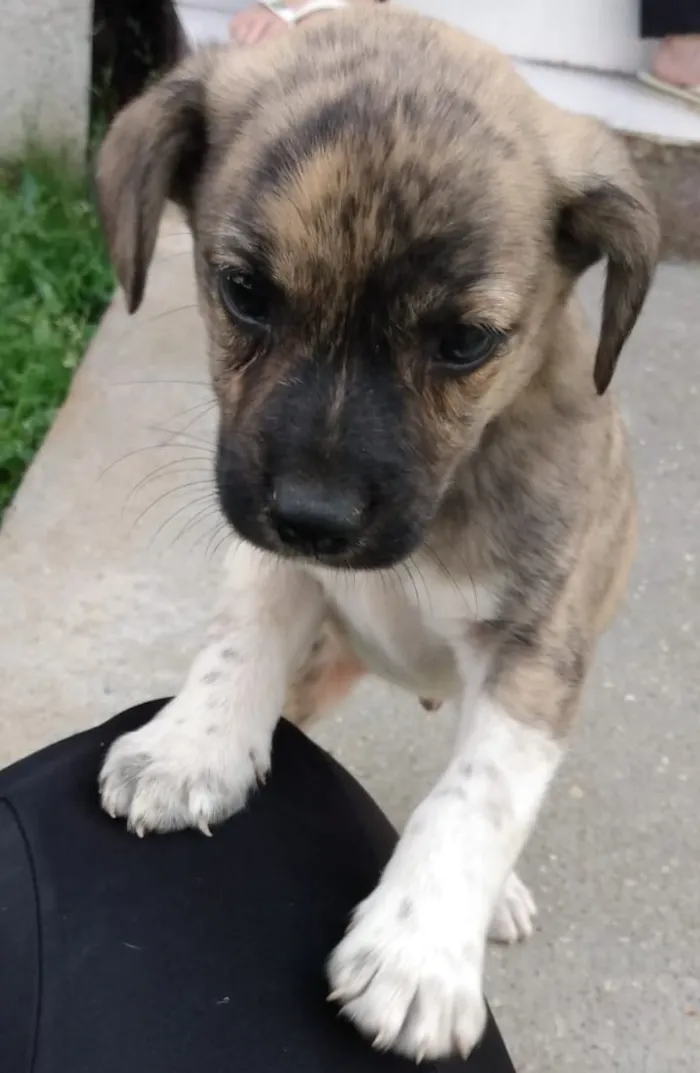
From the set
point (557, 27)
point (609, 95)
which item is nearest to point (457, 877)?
point (609, 95)

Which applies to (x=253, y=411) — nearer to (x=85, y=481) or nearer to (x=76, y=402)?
(x=85, y=481)

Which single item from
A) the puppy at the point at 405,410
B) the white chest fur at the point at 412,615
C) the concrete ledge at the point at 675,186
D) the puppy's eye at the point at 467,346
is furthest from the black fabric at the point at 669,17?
the puppy's eye at the point at 467,346

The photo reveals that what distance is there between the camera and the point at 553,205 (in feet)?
6.16

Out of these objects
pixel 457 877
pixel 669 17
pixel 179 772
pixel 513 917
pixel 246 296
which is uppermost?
pixel 246 296

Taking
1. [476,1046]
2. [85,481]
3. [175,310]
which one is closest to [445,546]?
[476,1046]

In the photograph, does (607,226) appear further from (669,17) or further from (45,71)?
(45,71)

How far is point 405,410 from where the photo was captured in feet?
5.55

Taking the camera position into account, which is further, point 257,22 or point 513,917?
point 257,22

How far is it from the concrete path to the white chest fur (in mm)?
378

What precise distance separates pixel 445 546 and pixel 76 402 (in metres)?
2.52

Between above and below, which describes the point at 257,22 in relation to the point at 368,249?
below

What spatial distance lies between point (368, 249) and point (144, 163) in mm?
509

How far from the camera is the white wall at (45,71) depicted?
4.94 m

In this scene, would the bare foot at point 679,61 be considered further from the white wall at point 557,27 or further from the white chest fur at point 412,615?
the white chest fur at point 412,615
